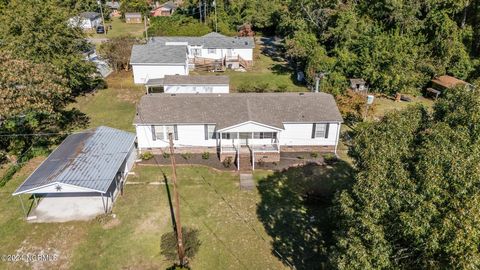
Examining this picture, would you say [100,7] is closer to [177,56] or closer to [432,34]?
[177,56]

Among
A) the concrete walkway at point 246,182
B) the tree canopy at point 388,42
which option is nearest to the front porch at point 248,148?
Result: the concrete walkway at point 246,182

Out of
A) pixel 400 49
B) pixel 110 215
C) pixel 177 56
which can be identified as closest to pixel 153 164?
pixel 110 215

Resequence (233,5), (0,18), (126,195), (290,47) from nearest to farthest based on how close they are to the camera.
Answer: (126,195), (0,18), (290,47), (233,5)

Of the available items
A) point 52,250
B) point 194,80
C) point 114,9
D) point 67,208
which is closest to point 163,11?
point 114,9

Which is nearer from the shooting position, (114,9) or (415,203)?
(415,203)

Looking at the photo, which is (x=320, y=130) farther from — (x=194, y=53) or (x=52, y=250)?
(x=194, y=53)

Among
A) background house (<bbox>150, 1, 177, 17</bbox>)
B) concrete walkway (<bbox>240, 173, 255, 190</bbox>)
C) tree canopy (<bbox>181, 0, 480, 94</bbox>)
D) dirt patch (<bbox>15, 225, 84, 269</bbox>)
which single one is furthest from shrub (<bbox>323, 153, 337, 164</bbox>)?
background house (<bbox>150, 1, 177, 17</bbox>)
